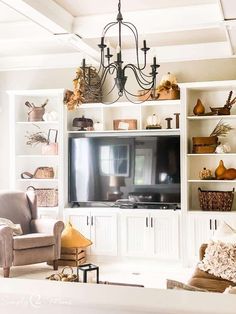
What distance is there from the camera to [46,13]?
4.07m

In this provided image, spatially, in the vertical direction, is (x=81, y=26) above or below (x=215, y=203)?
above

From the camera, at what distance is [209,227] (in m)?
5.66

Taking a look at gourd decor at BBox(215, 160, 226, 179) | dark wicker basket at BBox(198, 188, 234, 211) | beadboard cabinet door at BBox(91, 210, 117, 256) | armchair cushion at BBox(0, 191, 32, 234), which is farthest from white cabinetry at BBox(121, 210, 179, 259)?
armchair cushion at BBox(0, 191, 32, 234)

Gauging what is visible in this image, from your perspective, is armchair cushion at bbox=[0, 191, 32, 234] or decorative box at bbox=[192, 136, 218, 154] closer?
decorative box at bbox=[192, 136, 218, 154]

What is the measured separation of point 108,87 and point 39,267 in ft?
8.50

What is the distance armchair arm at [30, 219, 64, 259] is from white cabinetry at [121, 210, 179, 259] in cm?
87

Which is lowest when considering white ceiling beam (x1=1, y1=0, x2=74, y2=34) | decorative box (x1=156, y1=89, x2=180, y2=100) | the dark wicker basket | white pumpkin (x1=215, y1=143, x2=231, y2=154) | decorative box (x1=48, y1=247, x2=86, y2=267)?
decorative box (x1=48, y1=247, x2=86, y2=267)

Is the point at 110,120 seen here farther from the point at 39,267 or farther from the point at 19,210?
the point at 39,267

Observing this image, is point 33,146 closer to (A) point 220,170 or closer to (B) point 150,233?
(B) point 150,233

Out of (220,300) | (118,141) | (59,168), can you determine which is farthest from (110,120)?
(220,300)

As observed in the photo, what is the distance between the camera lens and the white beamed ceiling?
4.16 m

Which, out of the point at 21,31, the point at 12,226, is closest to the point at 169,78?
the point at 21,31

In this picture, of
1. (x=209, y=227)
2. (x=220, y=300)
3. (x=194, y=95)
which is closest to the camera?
(x=220, y=300)

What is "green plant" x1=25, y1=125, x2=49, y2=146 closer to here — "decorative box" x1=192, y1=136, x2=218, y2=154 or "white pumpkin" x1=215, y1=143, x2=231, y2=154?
"decorative box" x1=192, y1=136, x2=218, y2=154
